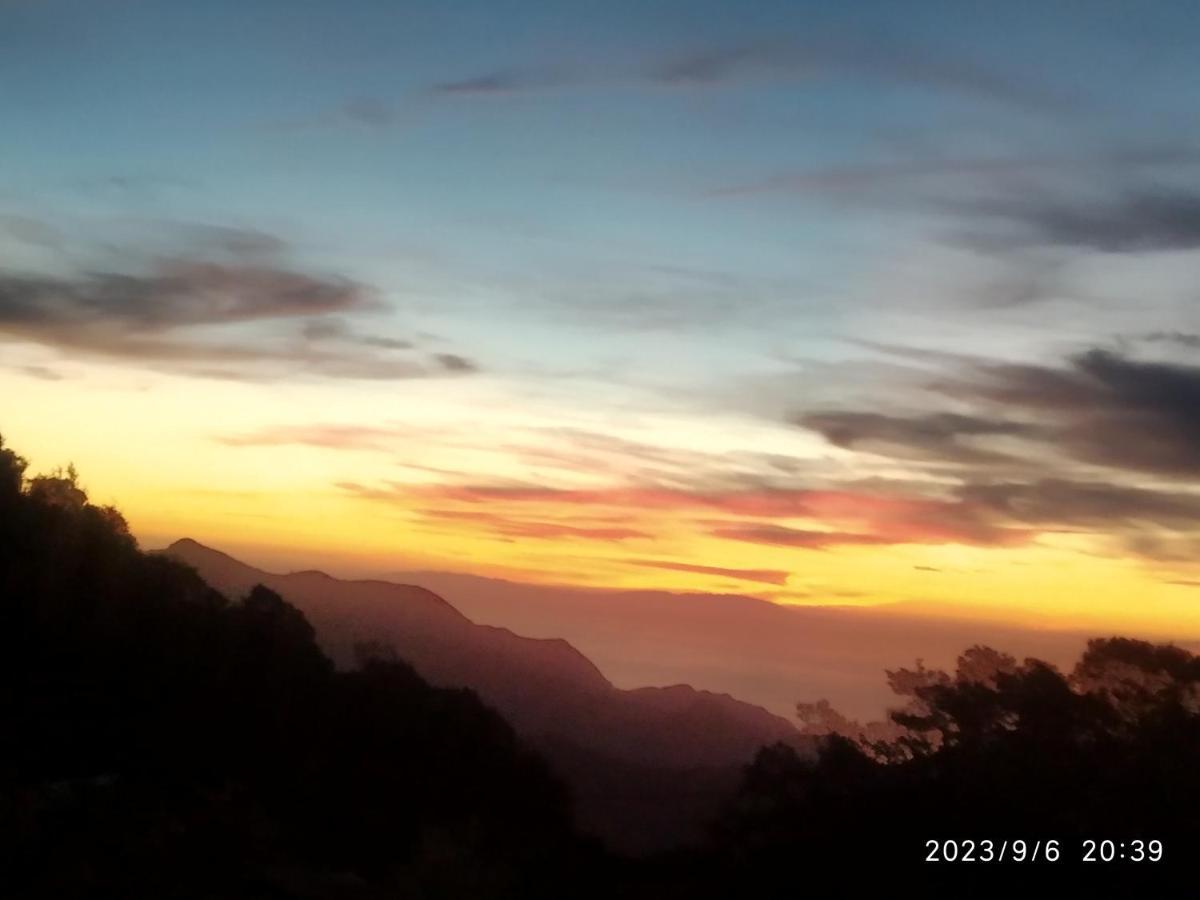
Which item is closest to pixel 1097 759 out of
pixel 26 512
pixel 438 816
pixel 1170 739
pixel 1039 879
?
pixel 1170 739

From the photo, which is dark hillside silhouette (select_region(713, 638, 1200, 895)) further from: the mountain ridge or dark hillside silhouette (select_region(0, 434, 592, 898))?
the mountain ridge

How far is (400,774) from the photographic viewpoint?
119 feet

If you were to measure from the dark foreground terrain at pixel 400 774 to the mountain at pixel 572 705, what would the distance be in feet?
7.07

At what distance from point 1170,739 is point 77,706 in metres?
30.5

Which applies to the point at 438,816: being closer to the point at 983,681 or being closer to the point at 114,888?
the point at 114,888

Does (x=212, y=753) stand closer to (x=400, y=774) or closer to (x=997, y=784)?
(x=400, y=774)

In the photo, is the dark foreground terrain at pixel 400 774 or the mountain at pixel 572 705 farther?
the mountain at pixel 572 705

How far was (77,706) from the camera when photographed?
33.6 m

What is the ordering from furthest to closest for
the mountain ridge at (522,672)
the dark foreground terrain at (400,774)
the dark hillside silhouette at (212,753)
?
the mountain ridge at (522,672) < the dark foreground terrain at (400,774) < the dark hillside silhouette at (212,753)

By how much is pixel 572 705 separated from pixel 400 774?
4312 centimetres

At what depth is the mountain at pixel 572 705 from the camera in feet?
137

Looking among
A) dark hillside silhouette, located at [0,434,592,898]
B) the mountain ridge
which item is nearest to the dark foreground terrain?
dark hillside silhouette, located at [0,434,592,898]

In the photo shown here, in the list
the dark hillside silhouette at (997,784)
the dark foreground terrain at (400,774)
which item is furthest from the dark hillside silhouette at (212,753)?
the dark hillside silhouette at (997,784)

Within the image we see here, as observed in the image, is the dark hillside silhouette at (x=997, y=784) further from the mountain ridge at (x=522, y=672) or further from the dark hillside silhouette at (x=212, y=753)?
the mountain ridge at (x=522, y=672)
